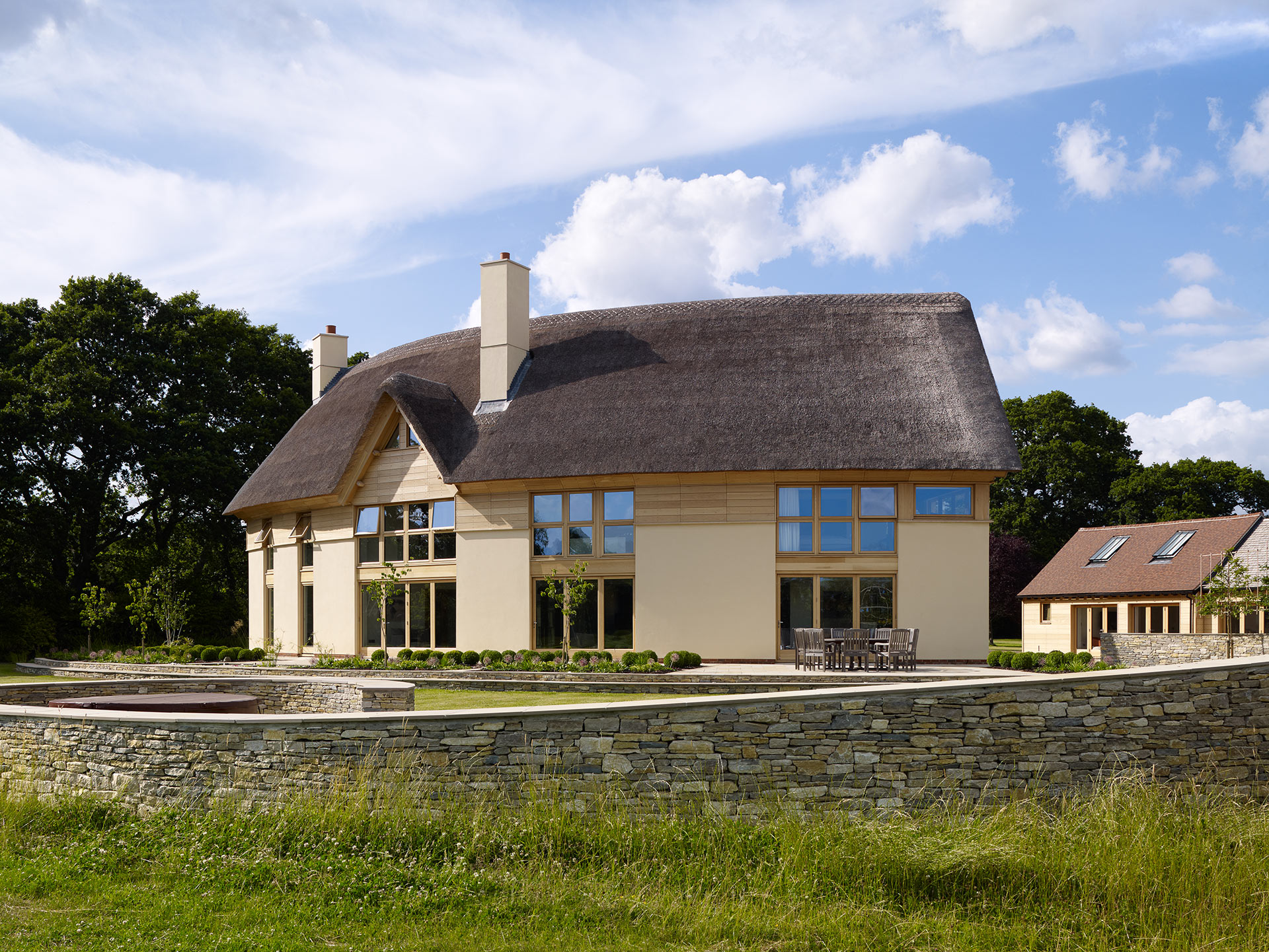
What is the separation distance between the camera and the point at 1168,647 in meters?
24.1

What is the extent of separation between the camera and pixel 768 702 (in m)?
8.83

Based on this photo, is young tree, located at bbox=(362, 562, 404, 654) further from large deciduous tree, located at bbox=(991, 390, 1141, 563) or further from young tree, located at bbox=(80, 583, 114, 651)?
large deciduous tree, located at bbox=(991, 390, 1141, 563)

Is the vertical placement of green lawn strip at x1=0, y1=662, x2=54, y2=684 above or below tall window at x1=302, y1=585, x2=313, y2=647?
below

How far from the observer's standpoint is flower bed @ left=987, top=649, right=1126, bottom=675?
1881 cm

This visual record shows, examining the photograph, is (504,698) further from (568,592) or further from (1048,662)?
(1048,662)

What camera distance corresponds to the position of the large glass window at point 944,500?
2177 centimetres

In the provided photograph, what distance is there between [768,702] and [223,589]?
3596 cm

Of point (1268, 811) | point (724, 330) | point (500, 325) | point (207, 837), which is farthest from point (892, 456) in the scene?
point (207, 837)

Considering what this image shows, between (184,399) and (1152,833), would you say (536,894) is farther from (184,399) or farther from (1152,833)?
(184,399)

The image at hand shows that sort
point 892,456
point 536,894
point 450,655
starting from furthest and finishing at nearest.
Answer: point 450,655
point 892,456
point 536,894

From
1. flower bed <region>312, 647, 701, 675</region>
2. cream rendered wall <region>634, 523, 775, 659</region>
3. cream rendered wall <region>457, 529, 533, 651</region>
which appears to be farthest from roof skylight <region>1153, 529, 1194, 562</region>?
cream rendered wall <region>457, 529, 533, 651</region>

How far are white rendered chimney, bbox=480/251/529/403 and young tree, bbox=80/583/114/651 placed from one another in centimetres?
1231

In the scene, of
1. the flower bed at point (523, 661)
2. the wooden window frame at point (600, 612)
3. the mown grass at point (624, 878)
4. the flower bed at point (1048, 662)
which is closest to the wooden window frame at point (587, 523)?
the wooden window frame at point (600, 612)

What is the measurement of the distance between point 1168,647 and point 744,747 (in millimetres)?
18899
